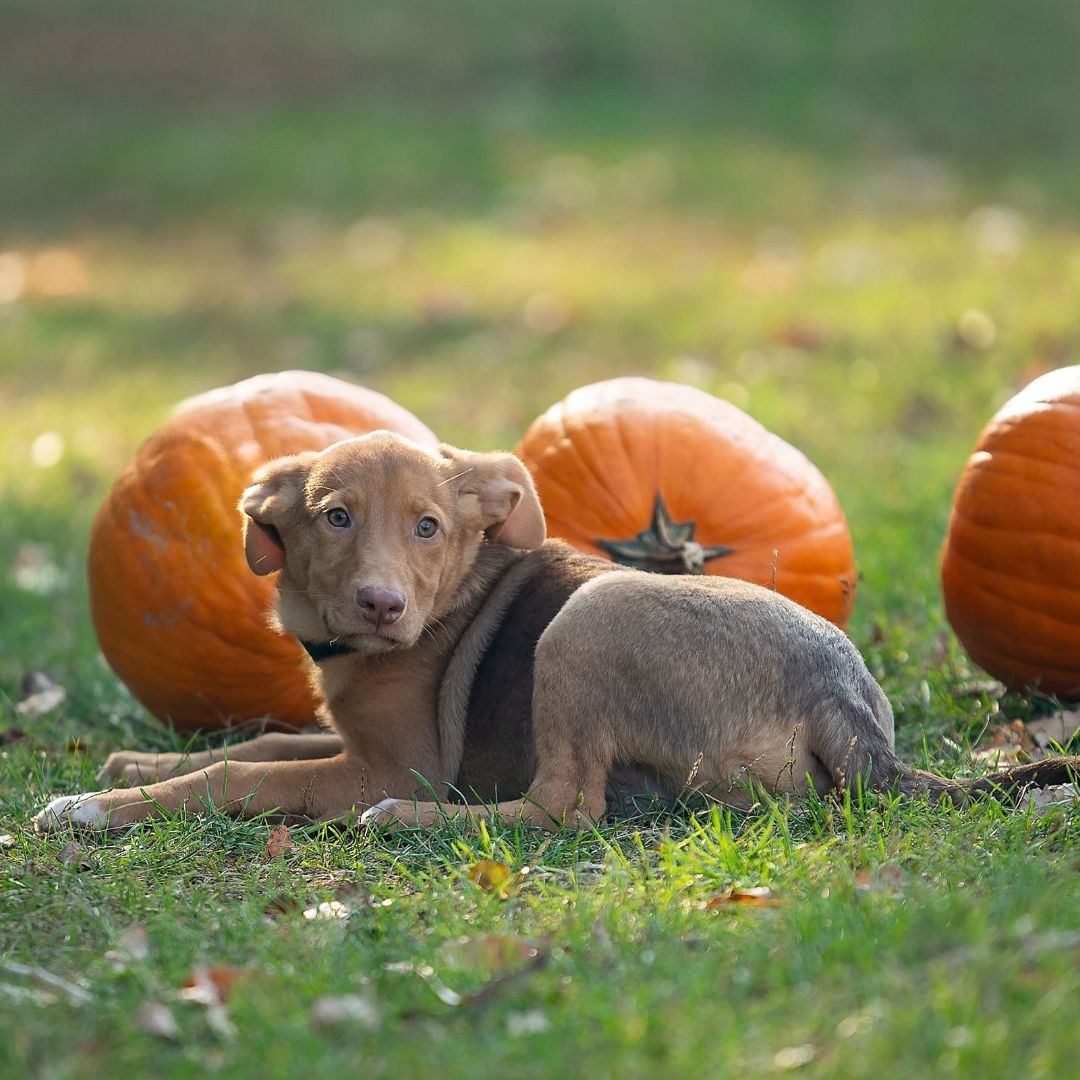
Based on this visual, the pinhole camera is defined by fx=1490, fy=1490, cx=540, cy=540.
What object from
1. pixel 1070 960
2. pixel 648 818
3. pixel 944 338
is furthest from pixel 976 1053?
pixel 944 338

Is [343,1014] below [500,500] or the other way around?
below

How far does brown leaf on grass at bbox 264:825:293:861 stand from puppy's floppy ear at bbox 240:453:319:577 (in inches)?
35.0

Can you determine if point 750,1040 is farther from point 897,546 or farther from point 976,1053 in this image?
point 897,546

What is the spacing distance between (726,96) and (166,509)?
1270 centimetres

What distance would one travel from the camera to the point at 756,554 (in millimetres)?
5359

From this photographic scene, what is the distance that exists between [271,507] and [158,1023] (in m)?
1.93

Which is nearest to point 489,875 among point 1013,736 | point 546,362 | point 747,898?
point 747,898

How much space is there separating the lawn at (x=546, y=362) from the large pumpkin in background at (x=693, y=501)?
0.60m

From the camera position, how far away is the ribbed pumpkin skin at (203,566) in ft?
17.5

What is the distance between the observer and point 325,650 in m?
4.71

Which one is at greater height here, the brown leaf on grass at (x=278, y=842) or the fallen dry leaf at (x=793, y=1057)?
the brown leaf on grass at (x=278, y=842)

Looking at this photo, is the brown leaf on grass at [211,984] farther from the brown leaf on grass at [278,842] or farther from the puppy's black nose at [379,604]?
the puppy's black nose at [379,604]

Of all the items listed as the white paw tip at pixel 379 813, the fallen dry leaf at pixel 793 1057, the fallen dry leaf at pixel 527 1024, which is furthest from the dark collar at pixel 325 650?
the fallen dry leaf at pixel 793 1057

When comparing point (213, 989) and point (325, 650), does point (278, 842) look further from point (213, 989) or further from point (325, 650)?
point (213, 989)
